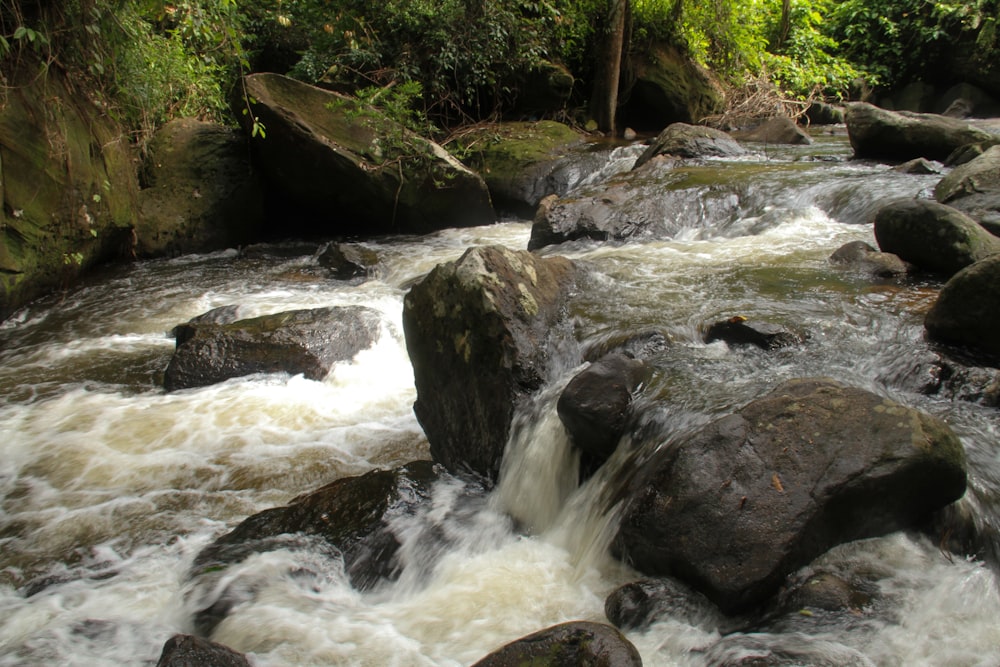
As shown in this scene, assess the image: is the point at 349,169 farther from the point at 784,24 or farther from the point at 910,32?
the point at 910,32

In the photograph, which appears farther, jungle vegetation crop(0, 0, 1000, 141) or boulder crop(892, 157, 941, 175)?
boulder crop(892, 157, 941, 175)

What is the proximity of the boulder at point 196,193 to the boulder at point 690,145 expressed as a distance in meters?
5.15

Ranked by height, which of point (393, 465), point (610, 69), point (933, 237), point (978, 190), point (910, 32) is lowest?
point (393, 465)

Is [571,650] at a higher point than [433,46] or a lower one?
lower

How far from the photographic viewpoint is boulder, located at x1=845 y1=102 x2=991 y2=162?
335 inches

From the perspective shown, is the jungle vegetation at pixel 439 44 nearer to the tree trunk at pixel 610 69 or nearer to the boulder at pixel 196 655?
the tree trunk at pixel 610 69

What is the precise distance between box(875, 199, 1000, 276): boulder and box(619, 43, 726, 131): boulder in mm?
8349

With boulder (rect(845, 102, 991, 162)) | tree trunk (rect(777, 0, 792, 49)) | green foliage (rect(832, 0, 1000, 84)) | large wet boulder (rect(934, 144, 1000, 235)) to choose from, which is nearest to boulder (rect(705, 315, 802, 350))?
large wet boulder (rect(934, 144, 1000, 235))

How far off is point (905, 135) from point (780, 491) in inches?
313

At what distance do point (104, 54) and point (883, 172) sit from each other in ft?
26.9

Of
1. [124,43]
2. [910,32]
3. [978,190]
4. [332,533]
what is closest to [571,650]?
[332,533]

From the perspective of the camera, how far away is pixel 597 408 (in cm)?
325

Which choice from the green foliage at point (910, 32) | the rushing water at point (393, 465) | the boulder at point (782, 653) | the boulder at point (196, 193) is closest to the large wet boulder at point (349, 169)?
the boulder at point (196, 193)

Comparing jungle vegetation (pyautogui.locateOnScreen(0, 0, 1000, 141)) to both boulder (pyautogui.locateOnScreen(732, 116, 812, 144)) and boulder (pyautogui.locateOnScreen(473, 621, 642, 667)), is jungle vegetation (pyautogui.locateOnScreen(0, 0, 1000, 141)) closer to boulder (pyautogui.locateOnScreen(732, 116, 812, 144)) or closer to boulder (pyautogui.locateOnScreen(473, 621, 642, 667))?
boulder (pyautogui.locateOnScreen(732, 116, 812, 144))
